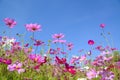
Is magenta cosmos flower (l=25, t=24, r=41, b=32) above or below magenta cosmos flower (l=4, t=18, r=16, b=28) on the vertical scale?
below

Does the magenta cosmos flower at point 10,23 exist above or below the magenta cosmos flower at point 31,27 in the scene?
above

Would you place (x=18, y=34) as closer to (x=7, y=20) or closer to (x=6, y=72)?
(x=7, y=20)

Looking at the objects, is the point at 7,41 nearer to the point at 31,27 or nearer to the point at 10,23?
the point at 10,23

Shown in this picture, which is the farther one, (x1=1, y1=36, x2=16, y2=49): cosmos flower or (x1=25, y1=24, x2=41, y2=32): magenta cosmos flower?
(x1=1, y1=36, x2=16, y2=49): cosmos flower

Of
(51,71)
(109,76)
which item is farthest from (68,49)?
(109,76)

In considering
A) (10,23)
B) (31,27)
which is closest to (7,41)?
(10,23)

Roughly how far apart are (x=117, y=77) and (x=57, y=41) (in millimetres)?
1105

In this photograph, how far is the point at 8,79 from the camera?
334cm

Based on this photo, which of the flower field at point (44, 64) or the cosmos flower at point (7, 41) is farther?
the cosmos flower at point (7, 41)

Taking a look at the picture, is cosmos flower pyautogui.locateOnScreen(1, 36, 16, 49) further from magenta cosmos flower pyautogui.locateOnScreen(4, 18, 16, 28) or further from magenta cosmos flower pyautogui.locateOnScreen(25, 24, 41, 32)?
magenta cosmos flower pyautogui.locateOnScreen(25, 24, 41, 32)

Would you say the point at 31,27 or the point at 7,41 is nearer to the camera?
the point at 31,27

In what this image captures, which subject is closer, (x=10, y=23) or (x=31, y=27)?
(x=31, y=27)

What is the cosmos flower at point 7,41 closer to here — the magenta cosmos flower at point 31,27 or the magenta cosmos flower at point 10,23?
the magenta cosmos flower at point 10,23

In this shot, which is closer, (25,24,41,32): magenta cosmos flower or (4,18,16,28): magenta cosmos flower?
(25,24,41,32): magenta cosmos flower
